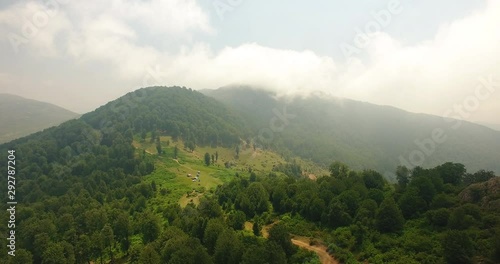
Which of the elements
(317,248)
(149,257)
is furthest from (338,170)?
(149,257)

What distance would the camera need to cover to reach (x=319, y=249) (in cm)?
6862

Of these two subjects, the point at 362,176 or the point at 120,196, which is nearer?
the point at 362,176

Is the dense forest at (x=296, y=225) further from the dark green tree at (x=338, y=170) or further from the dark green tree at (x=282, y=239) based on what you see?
the dark green tree at (x=338, y=170)

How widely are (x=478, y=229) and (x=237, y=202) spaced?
202ft

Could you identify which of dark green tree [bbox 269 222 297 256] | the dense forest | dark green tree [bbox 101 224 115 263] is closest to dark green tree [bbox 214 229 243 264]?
the dense forest

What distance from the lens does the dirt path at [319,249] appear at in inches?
2514

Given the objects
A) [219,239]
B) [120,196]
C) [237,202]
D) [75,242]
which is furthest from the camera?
[120,196]

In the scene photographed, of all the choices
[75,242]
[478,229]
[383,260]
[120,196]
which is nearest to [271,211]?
[383,260]

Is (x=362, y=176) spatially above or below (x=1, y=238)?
above

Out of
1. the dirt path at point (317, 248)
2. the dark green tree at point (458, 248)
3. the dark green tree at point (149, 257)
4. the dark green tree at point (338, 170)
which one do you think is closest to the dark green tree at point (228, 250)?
the dark green tree at point (149, 257)

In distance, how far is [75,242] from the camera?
90.2 meters

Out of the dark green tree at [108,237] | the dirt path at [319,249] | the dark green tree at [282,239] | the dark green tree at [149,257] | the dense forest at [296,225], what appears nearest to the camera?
the dense forest at [296,225]

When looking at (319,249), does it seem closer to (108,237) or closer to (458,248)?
(458,248)

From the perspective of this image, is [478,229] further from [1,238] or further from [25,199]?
[25,199]
